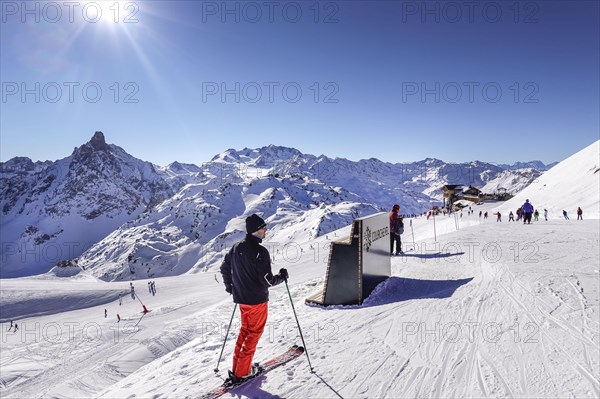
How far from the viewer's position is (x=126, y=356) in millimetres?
14312

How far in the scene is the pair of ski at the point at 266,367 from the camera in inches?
184

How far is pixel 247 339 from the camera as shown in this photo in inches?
193

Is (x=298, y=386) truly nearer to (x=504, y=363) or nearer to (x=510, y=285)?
(x=504, y=363)

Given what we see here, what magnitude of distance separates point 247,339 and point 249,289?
0.79 metres

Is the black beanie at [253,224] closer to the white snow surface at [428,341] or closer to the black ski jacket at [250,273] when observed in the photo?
the black ski jacket at [250,273]

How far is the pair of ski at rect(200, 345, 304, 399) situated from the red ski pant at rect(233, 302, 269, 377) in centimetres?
15

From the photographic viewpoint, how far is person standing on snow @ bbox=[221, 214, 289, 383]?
190 inches

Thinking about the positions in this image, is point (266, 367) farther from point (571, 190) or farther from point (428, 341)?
point (571, 190)

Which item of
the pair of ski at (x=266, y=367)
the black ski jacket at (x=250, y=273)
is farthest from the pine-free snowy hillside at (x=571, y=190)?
the black ski jacket at (x=250, y=273)

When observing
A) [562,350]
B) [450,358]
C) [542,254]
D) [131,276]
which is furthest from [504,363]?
[131,276]

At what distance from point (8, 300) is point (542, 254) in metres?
57.3

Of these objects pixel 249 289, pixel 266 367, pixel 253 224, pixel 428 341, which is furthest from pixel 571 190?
pixel 249 289

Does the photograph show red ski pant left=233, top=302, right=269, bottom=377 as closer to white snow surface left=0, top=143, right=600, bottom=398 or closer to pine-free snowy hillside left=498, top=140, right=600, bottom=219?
white snow surface left=0, top=143, right=600, bottom=398

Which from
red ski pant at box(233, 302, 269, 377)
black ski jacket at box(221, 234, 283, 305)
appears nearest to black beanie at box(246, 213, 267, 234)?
black ski jacket at box(221, 234, 283, 305)
